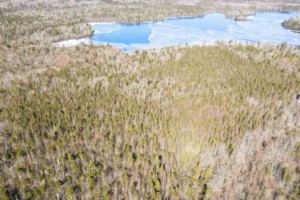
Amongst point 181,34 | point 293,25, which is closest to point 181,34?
point 181,34

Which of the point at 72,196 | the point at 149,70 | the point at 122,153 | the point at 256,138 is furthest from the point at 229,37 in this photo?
the point at 72,196

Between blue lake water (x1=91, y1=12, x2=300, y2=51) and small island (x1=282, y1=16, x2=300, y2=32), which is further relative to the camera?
small island (x1=282, y1=16, x2=300, y2=32)

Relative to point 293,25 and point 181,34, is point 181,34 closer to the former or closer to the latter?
point 181,34

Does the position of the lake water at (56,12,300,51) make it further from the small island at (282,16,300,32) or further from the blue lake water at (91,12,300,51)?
the small island at (282,16,300,32)

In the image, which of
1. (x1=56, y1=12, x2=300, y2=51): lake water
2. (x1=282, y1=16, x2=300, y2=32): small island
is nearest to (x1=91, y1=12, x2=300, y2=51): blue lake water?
(x1=56, y1=12, x2=300, y2=51): lake water

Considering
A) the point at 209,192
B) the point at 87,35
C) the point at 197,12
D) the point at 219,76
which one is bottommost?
the point at 209,192

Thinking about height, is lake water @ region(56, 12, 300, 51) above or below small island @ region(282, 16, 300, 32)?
below

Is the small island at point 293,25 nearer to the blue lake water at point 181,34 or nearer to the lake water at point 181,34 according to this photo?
the lake water at point 181,34

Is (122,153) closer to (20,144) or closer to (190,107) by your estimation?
(20,144)
